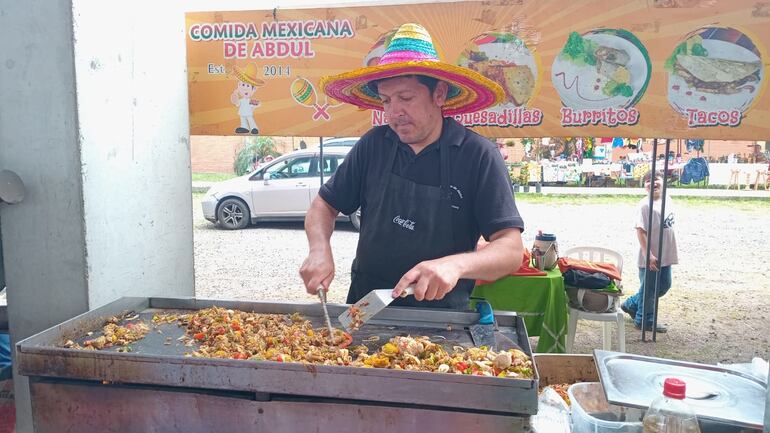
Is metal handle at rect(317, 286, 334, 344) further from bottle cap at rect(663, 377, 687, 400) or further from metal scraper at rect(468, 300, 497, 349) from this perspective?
bottle cap at rect(663, 377, 687, 400)

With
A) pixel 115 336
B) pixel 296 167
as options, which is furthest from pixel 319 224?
pixel 296 167

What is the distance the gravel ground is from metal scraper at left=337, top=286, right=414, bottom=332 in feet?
12.6

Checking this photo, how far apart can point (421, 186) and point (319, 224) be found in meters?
0.49

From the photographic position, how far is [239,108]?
426 centimetres

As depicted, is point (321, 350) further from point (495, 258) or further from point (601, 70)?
point (601, 70)

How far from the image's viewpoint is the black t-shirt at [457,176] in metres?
2.18

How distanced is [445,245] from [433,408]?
0.95m

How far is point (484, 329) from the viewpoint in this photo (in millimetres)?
1875

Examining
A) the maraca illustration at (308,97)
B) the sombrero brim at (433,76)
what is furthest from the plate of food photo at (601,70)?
the maraca illustration at (308,97)

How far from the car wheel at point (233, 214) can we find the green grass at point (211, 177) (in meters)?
8.35

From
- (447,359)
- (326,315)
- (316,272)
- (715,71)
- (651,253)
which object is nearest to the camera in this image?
(447,359)

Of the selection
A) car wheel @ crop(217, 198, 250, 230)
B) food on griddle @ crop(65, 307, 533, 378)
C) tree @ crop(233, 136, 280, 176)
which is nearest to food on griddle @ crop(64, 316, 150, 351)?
food on griddle @ crop(65, 307, 533, 378)

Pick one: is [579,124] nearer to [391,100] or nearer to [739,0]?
[739,0]

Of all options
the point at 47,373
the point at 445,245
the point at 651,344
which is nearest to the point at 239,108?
the point at 445,245
